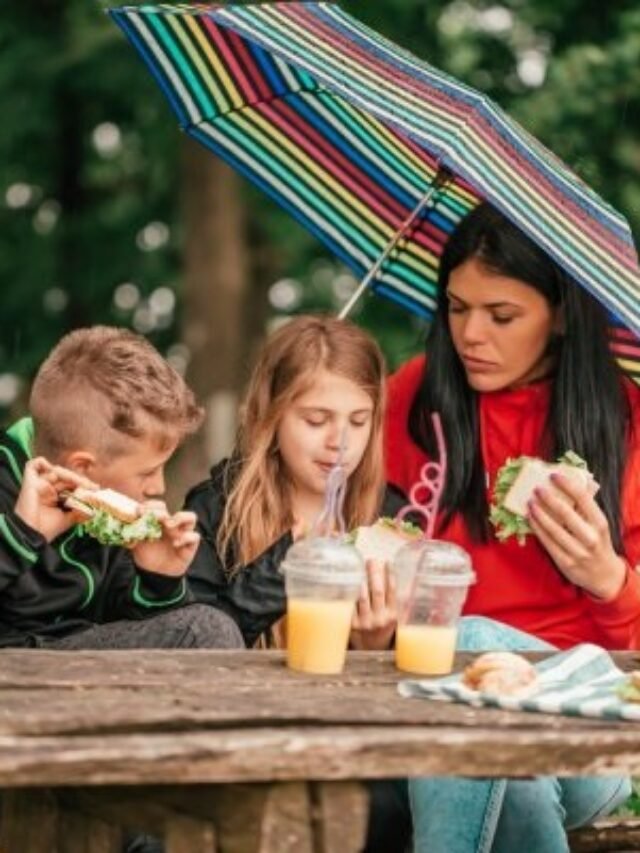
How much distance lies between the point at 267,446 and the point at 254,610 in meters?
0.43

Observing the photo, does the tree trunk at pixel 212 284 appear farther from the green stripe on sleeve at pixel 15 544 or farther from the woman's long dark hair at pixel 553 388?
the green stripe on sleeve at pixel 15 544

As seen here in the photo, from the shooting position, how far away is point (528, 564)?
4.42 m

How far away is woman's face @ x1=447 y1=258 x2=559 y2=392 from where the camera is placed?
14.6 ft

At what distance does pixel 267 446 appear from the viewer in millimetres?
4391

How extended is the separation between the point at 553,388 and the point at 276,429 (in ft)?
2.11

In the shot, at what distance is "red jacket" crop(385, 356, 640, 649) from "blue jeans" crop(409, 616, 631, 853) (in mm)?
520

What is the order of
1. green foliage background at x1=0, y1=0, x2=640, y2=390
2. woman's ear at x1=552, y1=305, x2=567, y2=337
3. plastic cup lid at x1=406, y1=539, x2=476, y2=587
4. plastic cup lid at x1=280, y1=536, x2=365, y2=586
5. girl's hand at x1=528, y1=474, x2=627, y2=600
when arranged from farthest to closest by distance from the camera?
green foliage background at x1=0, y1=0, x2=640, y2=390 < woman's ear at x1=552, y1=305, x2=567, y2=337 < girl's hand at x1=528, y1=474, x2=627, y2=600 < plastic cup lid at x1=406, y1=539, x2=476, y2=587 < plastic cup lid at x1=280, y1=536, x2=365, y2=586

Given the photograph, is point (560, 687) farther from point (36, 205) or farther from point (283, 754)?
point (36, 205)

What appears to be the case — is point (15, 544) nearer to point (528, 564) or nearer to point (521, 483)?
point (521, 483)

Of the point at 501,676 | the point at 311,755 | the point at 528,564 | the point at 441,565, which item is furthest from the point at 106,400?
the point at 311,755

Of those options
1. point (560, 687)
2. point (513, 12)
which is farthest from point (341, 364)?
point (513, 12)

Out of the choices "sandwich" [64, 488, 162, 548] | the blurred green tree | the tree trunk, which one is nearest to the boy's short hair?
"sandwich" [64, 488, 162, 548]

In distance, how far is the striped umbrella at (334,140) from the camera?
4.15 metres

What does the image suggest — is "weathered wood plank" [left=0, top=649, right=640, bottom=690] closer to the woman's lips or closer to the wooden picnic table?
the wooden picnic table
